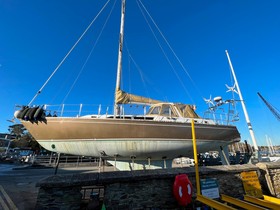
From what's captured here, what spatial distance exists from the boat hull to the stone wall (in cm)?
356

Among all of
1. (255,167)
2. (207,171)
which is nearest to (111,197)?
(207,171)

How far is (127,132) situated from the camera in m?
9.08

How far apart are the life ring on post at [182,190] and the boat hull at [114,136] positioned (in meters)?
4.14

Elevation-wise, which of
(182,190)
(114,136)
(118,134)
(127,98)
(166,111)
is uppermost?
(127,98)

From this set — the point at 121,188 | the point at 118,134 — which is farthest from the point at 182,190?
the point at 118,134

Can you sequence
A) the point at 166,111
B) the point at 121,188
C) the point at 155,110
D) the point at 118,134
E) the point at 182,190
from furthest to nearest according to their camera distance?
1. the point at 155,110
2. the point at 166,111
3. the point at 118,134
4. the point at 182,190
5. the point at 121,188

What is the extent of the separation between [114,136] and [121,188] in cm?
430

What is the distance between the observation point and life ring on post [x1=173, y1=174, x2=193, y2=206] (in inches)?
198

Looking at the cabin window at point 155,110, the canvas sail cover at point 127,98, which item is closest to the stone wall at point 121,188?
the cabin window at point 155,110

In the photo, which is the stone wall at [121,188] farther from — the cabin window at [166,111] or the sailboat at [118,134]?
the cabin window at [166,111]

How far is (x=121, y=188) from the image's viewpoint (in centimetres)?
491

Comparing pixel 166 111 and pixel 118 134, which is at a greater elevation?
pixel 166 111

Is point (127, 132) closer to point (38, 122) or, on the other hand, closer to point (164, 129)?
point (164, 129)

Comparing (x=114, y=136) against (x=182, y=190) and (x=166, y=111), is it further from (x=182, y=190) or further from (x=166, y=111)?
(x=182, y=190)
